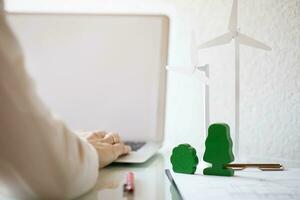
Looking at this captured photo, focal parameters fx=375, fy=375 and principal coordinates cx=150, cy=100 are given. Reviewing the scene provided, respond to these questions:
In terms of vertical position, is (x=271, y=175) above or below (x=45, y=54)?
below

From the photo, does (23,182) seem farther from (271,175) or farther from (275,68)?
(275,68)

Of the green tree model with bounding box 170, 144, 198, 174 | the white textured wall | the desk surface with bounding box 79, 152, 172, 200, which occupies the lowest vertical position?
the desk surface with bounding box 79, 152, 172, 200

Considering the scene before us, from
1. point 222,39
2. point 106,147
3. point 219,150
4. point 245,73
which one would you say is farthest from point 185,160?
point 245,73

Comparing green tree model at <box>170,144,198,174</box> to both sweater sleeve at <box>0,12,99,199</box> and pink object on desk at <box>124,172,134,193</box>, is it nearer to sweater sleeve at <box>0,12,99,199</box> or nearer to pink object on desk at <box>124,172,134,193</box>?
pink object on desk at <box>124,172,134,193</box>

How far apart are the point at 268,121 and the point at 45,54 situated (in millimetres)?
629

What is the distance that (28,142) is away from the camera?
352 mm

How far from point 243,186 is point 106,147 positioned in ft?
0.89

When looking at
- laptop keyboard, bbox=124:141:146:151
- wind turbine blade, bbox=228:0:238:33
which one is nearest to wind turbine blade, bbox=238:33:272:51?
wind turbine blade, bbox=228:0:238:33

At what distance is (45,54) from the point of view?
3.44ft

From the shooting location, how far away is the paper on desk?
45 cm

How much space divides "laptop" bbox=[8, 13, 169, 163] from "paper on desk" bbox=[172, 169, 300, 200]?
1.47ft

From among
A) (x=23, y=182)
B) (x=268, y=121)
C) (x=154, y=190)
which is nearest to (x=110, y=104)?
(x=268, y=121)

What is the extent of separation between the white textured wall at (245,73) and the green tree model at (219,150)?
288 millimetres

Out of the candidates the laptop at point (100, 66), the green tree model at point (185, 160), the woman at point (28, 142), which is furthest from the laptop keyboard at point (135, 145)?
the woman at point (28, 142)
